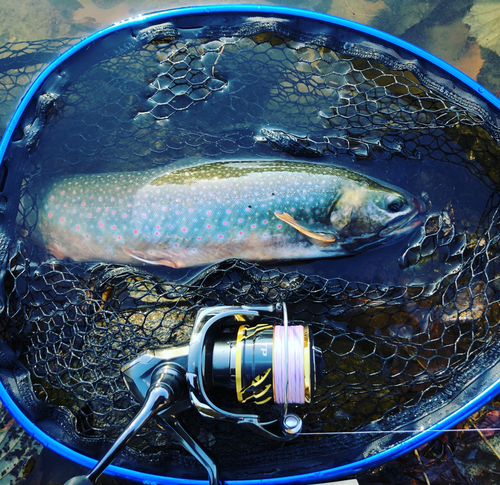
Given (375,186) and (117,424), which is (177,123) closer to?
(375,186)

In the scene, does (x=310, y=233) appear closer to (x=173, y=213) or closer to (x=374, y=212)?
(x=374, y=212)

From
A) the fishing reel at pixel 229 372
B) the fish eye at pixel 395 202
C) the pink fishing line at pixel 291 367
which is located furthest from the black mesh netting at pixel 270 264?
the pink fishing line at pixel 291 367

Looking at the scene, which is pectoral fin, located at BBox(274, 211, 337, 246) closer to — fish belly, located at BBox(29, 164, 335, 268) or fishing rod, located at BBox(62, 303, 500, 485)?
fish belly, located at BBox(29, 164, 335, 268)

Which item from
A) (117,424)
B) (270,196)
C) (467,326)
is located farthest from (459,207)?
(117,424)

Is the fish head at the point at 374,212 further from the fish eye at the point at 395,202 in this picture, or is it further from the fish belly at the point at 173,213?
the fish belly at the point at 173,213

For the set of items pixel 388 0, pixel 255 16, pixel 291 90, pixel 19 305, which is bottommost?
pixel 19 305

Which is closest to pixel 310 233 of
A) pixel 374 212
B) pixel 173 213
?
pixel 374 212
